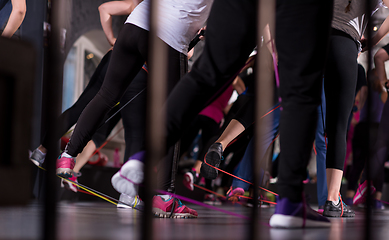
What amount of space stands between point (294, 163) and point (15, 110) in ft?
2.90

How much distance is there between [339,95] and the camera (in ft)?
5.32

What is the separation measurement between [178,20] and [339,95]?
31.6 inches

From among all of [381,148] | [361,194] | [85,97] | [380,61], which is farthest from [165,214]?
[380,61]

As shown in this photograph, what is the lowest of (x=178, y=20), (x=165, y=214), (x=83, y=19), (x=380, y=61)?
(x=165, y=214)

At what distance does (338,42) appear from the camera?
1.66m

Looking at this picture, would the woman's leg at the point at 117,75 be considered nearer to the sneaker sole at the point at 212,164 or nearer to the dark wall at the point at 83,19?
the sneaker sole at the point at 212,164

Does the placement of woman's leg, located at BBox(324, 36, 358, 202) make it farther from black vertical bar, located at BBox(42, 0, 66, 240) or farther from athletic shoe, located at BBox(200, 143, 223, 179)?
black vertical bar, located at BBox(42, 0, 66, 240)

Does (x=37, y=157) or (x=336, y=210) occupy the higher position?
(x=37, y=157)

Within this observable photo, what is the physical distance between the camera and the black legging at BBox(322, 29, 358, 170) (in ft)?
→ 5.31

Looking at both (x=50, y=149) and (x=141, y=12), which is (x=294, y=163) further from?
(x=141, y=12)

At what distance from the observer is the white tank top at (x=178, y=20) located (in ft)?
4.46

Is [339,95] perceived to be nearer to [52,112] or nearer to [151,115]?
[151,115]

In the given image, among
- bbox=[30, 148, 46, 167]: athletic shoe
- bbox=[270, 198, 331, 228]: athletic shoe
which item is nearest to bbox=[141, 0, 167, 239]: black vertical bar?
bbox=[270, 198, 331, 228]: athletic shoe

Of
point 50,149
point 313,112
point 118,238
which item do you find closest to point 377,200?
A: point 313,112
